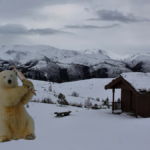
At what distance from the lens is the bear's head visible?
1712 mm

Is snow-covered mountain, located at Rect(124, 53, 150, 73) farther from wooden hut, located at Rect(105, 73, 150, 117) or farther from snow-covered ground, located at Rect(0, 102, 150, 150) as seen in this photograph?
snow-covered ground, located at Rect(0, 102, 150, 150)

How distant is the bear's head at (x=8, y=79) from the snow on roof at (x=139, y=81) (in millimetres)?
8677

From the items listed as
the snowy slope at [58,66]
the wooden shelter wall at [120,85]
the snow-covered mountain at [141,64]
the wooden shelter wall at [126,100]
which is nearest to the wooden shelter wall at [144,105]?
the wooden shelter wall at [120,85]

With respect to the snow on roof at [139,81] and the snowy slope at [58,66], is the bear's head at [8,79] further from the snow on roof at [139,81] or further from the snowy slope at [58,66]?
the snowy slope at [58,66]

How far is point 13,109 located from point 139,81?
9.31 meters

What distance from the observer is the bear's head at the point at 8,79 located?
1.71m

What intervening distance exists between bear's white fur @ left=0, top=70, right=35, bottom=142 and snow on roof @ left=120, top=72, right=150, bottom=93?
8.49 meters

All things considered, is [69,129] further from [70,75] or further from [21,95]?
[70,75]

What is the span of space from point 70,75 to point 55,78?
414 centimetres

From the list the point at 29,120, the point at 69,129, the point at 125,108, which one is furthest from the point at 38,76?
the point at 29,120

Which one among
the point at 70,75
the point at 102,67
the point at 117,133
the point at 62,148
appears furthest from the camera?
the point at 102,67

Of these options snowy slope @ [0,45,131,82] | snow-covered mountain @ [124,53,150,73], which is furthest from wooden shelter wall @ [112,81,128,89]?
snow-covered mountain @ [124,53,150,73]

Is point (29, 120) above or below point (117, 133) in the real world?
above

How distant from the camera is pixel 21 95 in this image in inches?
71.4
